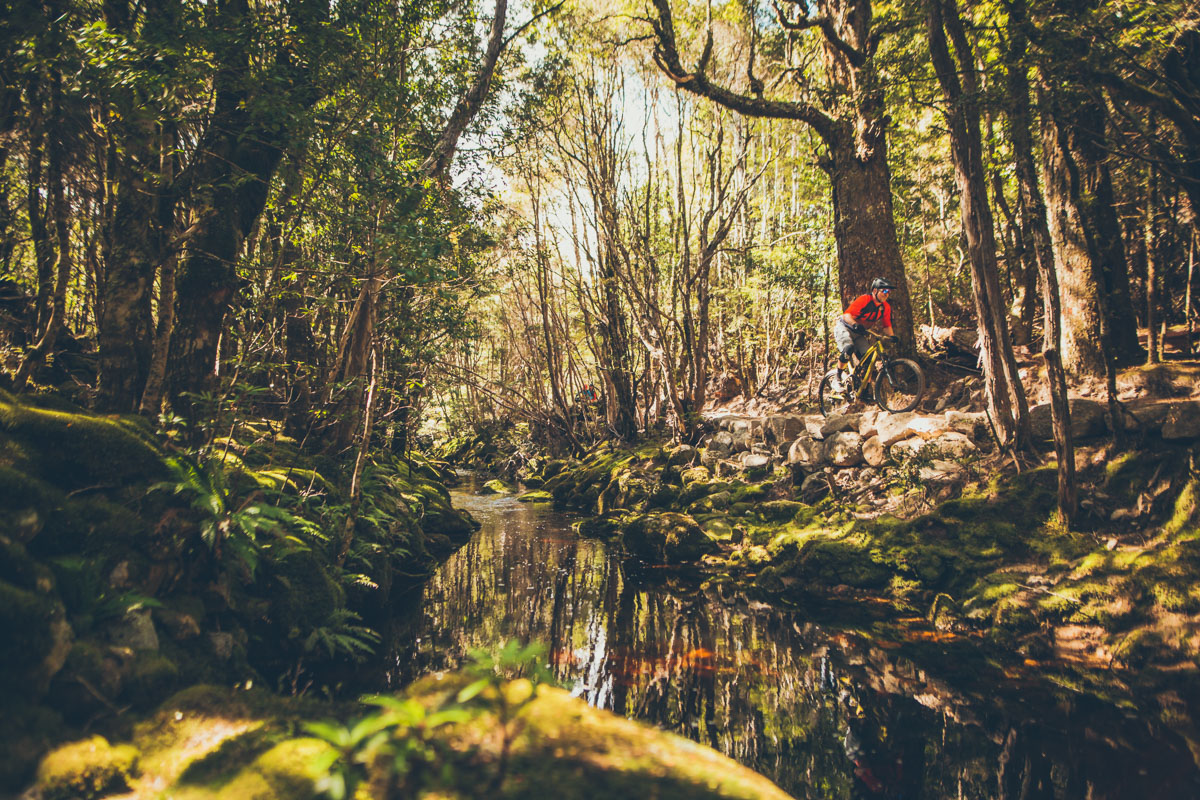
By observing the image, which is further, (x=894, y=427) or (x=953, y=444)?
(x=894, y=427)

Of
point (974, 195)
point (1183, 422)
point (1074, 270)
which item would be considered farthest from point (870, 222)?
point (1183, 422)

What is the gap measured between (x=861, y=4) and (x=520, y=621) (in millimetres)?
10780

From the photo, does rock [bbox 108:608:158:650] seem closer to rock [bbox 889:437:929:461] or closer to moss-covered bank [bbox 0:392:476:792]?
moss-covered bank [bbox 0:392:476:792]

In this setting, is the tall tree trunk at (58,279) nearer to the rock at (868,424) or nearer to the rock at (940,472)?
the rock at (940,472)

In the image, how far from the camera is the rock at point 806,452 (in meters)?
9.10

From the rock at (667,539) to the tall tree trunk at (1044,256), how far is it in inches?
171

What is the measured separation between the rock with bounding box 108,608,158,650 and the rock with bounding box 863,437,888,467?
318 inches

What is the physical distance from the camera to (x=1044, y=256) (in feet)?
19.7

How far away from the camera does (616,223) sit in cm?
1424

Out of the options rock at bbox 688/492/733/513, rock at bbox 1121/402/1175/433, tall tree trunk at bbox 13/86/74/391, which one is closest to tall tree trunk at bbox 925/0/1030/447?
rock at bbox 1121/402/1175/433

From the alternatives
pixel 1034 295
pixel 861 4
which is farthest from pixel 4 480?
pixel 1034 295

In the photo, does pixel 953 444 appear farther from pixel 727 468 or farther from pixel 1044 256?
pixel 727 468

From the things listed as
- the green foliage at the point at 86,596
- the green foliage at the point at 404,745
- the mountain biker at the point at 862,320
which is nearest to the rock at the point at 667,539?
the mountain biker at the point at 862,320

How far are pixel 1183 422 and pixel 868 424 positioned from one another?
11.7 ft
